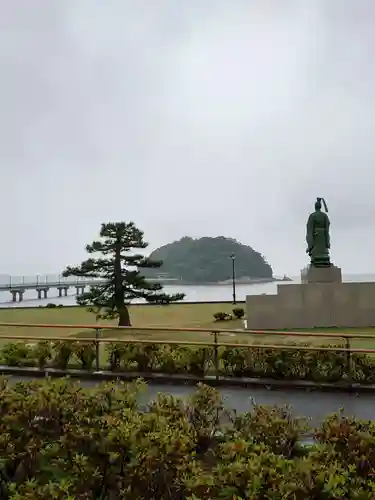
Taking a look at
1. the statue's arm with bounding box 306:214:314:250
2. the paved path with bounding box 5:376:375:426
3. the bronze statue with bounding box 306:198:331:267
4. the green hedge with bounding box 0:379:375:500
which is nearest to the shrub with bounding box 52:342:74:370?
the paved path with bounding box 5:376:375:426

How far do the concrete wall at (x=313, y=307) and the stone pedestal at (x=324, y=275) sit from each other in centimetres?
50

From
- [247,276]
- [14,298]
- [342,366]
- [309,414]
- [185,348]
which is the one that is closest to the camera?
[309,414]

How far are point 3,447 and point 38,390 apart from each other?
59 cm

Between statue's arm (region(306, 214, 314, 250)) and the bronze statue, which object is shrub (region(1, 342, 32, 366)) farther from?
statue's arm (region(306, 214, 314, 250))

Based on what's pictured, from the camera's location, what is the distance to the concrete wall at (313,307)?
1566 centimetres

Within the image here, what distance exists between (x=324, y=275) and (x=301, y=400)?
10.3 meters

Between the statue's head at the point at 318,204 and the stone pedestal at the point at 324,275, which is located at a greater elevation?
the statue's head at the point at 318,204

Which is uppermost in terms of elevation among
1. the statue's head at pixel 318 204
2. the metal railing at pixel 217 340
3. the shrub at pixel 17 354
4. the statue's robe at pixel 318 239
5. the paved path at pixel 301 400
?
the statue's head at pixel 318 204

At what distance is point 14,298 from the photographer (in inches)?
1984

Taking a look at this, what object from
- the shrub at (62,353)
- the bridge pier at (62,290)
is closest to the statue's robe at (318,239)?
the shrub at (62,353)

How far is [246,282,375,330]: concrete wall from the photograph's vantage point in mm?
15664

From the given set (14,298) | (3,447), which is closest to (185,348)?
(3,447)

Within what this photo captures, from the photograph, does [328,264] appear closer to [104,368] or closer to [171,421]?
[104,368]

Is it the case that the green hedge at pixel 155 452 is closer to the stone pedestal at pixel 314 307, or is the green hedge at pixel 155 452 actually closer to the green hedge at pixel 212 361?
the green hedge at pixel 212 361
